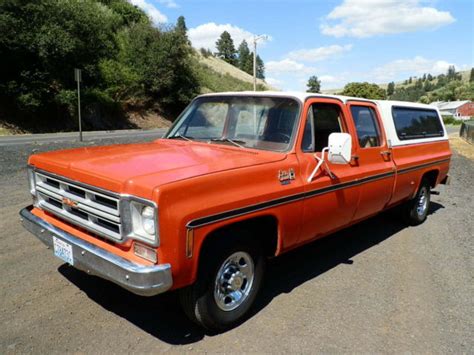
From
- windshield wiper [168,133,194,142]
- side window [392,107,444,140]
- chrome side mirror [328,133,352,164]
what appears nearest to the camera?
chrome side mirror [328,133,352,164]

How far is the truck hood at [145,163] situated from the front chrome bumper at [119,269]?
1.59 feet

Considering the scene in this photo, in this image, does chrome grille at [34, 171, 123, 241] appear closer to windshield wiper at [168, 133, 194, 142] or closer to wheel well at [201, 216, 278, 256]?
wheel well at [201, 216, 278, 256]

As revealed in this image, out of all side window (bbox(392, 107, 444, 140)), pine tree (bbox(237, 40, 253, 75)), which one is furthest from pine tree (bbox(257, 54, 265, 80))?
side window (bbox(392, 107, 444, 140))

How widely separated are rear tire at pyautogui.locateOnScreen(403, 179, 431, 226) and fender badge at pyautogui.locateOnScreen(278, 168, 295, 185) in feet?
11.7

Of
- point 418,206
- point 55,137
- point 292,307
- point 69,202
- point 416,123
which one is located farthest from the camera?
point 55,137

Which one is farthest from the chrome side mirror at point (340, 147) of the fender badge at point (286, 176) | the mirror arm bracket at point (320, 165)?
the fender badge at point (286, 176)

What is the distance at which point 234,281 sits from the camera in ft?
11.4

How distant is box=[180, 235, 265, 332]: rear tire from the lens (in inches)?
124

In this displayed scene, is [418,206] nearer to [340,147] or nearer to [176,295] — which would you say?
[340,147]

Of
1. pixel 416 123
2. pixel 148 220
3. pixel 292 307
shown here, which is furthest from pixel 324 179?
pixel 416 123

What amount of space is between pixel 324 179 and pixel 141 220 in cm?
198

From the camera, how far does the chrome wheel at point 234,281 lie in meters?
3.34

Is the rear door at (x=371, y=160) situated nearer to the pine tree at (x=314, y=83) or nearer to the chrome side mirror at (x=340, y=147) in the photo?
the chrome side mirror at (x=340, y=147)

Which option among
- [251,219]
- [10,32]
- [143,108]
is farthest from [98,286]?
[143,108]
